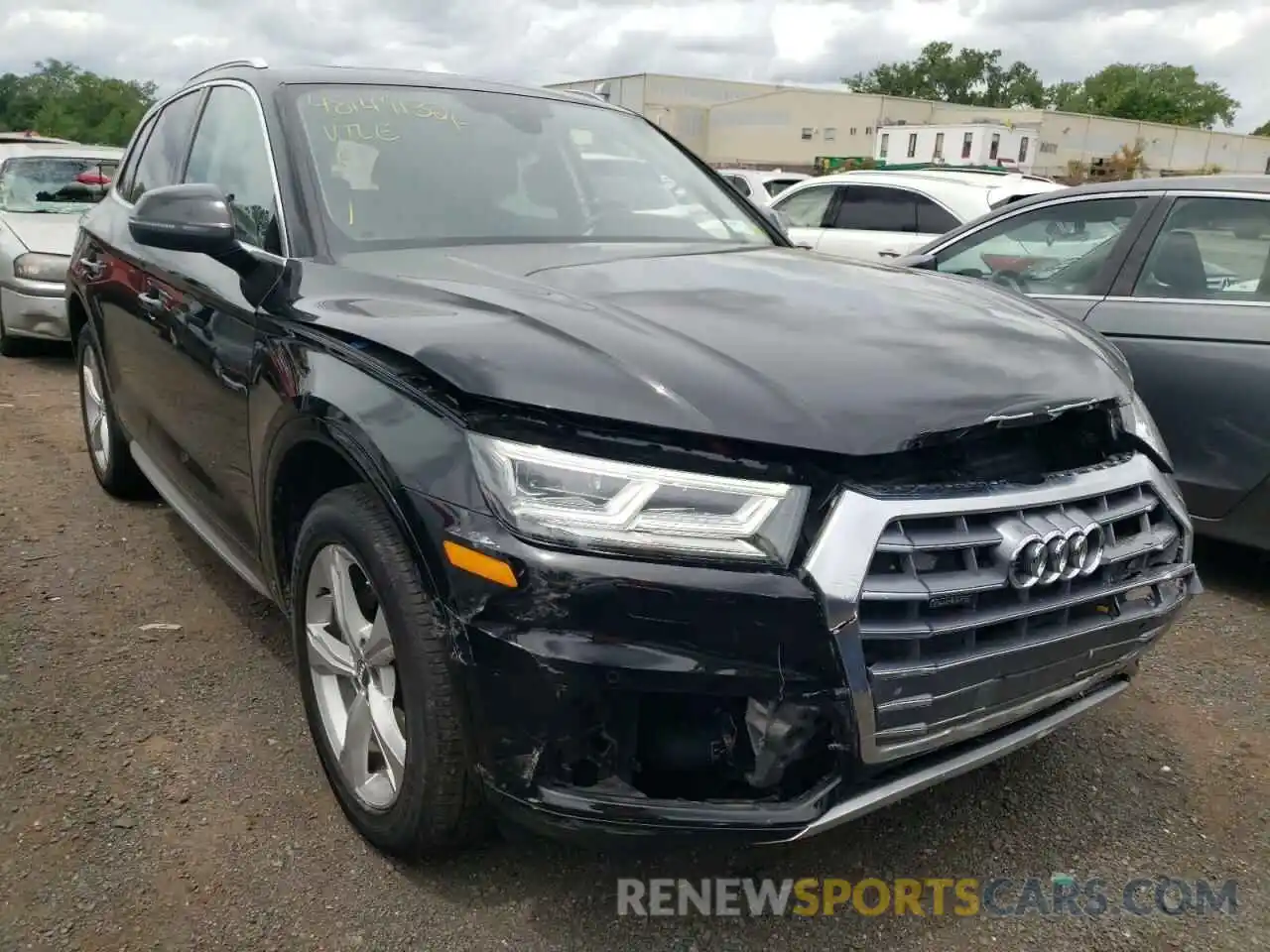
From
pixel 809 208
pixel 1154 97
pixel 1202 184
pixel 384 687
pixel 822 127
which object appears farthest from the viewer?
pixel 1154 97

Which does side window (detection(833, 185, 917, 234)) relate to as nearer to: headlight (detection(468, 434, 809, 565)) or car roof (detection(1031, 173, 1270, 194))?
car roof (detection(1031, 173, 1270, 194))

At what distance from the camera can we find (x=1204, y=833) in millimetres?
2574

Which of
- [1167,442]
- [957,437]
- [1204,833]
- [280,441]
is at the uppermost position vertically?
[957,437]

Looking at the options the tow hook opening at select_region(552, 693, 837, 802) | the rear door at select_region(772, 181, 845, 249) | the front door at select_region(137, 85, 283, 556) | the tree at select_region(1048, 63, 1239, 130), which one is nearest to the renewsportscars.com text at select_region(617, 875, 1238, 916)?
the tow hook opening at select_region(552, 693, 837, 802)

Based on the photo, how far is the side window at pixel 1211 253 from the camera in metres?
3.90

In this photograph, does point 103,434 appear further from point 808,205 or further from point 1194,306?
point 808,205

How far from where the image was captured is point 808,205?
10047 mm

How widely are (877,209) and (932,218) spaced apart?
609 millimetres

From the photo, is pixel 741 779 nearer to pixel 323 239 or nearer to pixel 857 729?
pixel 857 729

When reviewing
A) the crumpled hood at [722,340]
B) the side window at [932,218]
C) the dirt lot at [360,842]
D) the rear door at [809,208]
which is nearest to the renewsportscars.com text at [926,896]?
the dirt lot at [360,842]

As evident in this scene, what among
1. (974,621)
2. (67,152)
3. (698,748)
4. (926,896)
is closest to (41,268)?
(67,152)

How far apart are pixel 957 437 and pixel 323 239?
1.65 m

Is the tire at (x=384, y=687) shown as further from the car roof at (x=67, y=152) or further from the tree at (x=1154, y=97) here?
the tree at (x=1154, y=97)

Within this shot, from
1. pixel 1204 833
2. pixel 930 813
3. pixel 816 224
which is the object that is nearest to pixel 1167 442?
pixel 1204 833
